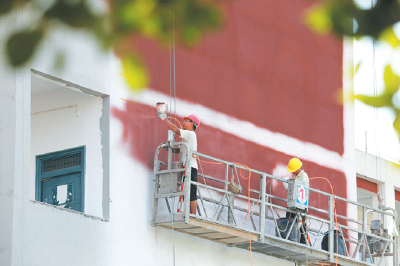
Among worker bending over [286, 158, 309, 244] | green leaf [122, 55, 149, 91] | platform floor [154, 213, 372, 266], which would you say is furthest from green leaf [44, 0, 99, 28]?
worker bending over [286, 158, 309, 244]

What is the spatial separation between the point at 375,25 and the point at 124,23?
1.28m

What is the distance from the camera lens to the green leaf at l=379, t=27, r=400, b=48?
12.3 feet

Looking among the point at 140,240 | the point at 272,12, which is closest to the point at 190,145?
the point at 140,240

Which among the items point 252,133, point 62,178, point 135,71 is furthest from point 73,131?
point 135,71

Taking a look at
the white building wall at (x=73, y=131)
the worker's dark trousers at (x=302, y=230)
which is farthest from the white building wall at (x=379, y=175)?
the white building wall at (x=73, y=131)

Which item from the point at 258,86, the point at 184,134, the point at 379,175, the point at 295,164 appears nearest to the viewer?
the point at 184,134

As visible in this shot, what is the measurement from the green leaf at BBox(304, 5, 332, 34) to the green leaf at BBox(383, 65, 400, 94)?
0.37 metres

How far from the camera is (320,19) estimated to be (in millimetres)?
3852

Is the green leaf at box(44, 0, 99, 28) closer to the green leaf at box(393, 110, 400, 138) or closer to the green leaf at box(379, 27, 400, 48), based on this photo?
the green leaf at box(379, 27, 400, 48)

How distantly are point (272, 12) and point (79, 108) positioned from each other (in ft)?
19.9

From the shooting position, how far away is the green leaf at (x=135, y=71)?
12.9 feet

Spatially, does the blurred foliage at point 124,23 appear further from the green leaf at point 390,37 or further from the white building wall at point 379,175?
the white building wall at point 379,175

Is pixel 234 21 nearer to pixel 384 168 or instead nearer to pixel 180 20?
pixel 384 168

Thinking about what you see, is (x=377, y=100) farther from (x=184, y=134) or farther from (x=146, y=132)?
(x=146, y=132)
